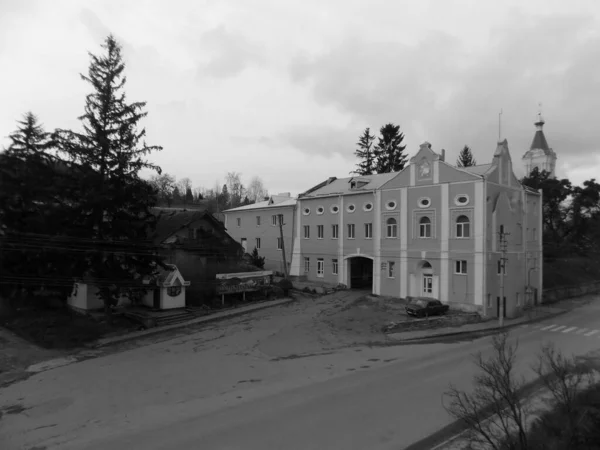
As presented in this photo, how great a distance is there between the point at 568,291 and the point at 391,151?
31.6 meters

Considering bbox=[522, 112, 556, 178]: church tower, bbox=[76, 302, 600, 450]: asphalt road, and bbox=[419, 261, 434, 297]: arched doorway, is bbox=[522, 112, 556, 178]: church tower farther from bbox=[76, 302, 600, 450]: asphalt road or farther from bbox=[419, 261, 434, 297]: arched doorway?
bbox=[76, 302, 600, 450]: asphalt road

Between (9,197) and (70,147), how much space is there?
8.36 metres

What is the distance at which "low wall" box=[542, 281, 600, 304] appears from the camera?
123 feet

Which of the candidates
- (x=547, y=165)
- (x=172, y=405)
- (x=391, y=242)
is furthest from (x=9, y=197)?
(x=547, y=165)

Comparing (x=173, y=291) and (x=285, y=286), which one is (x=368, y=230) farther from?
(x=173, y=291)

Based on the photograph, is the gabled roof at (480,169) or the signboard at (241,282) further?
the signboard at (241,282)

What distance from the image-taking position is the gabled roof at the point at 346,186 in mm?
38000

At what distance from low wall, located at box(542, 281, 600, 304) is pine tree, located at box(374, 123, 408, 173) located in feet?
95.2

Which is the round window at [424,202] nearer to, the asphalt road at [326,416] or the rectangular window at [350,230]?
the rectangular window at [350,230]

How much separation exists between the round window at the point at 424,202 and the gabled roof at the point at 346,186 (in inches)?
218

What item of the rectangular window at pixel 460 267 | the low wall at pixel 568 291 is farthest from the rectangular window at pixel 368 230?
the low wall at pixel 568 291

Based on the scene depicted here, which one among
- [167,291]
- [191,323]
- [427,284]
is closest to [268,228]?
[167,291]

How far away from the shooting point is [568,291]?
→ 4122 centimetres

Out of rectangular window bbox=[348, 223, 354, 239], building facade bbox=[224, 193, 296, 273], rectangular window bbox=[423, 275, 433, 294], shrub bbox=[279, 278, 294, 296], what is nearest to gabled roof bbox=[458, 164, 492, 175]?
rectangular window bbox=[423, 275, 433, 294]
